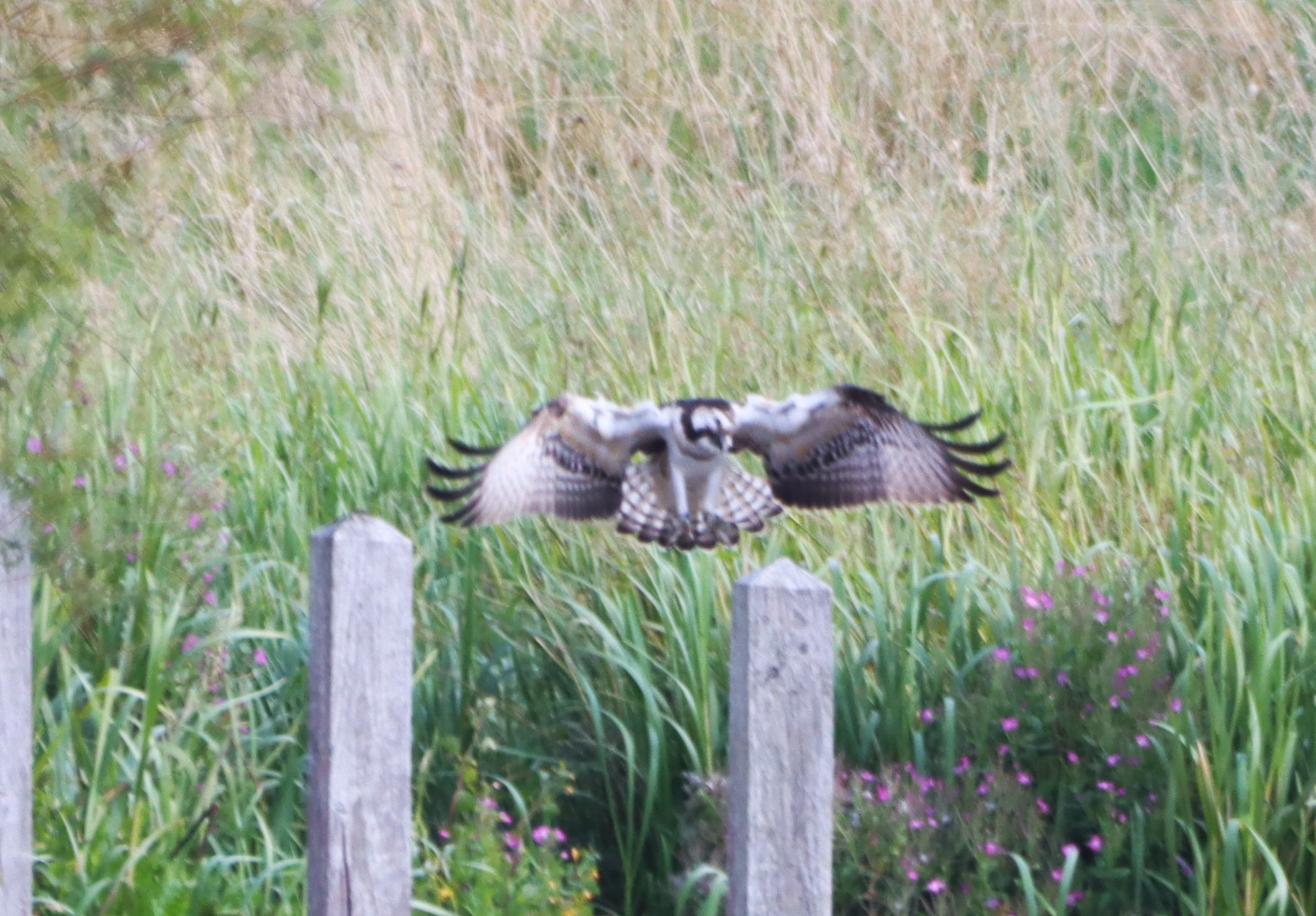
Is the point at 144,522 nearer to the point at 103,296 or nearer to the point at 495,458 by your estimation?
the point at 495,458

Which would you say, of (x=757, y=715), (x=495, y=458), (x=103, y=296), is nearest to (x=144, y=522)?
(x=495, y=458)

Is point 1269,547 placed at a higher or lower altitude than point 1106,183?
lower

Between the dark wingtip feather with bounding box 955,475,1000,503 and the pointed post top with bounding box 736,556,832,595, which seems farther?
the dark wingtip feather with bounding box 955,475,1000,503

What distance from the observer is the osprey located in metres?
2.98

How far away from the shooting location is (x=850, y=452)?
10.4 ft

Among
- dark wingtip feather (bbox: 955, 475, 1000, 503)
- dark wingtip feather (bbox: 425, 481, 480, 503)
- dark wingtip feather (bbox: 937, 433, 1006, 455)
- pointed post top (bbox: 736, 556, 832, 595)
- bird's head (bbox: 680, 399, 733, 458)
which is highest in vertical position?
bird's head (bbox: 680, 399, 733, 458)

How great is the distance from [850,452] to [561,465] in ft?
1.88

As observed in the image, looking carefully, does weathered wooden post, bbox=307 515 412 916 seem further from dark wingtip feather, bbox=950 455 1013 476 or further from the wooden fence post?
dark wingtip feather, bbox=950 455 1013 476

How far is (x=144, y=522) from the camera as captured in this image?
287cm

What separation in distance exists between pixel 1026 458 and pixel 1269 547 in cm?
68

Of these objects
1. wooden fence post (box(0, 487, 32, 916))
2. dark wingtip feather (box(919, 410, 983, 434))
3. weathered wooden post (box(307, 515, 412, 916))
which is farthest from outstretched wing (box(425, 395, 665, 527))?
weathered wooden post (box(307, 515, 412, 916))

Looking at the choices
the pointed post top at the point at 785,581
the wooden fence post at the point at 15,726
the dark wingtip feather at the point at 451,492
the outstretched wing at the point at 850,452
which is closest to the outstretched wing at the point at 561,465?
the dark wingtip feather at the point at 451,492

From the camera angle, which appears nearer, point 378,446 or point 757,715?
point 757,715

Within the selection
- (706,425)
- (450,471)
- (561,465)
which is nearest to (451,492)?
(450,471)
